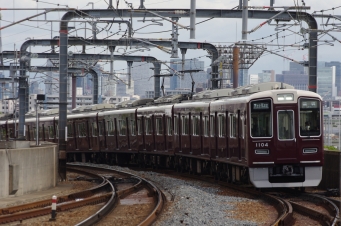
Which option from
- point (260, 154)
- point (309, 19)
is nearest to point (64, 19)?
point (309, 19)

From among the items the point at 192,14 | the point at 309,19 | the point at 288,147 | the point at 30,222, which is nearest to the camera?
the point at 30,222

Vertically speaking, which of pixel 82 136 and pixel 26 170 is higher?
pixel 26 170

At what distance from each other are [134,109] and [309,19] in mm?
11028

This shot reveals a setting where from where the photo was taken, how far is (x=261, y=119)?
20.5m

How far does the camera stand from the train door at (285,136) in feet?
66.3

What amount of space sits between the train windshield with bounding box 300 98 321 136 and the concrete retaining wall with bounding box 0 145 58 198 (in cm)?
691

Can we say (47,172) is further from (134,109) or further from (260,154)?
(134,109)

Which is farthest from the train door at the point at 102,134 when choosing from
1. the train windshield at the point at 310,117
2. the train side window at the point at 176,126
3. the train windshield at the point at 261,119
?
the train windshield at the point at 310,117

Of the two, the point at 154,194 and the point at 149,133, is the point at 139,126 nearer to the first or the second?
the point at 149,133

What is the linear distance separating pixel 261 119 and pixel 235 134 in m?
1.68

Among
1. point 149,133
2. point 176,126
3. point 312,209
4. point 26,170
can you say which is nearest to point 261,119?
point 312,209

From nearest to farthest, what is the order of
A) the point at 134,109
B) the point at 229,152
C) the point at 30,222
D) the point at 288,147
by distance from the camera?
the point at 30,222 < the point at 288,147 < the point at 229,152 < the point at 134,109

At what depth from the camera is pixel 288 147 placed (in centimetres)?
2025

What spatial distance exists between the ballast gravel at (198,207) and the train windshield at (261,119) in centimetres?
184
